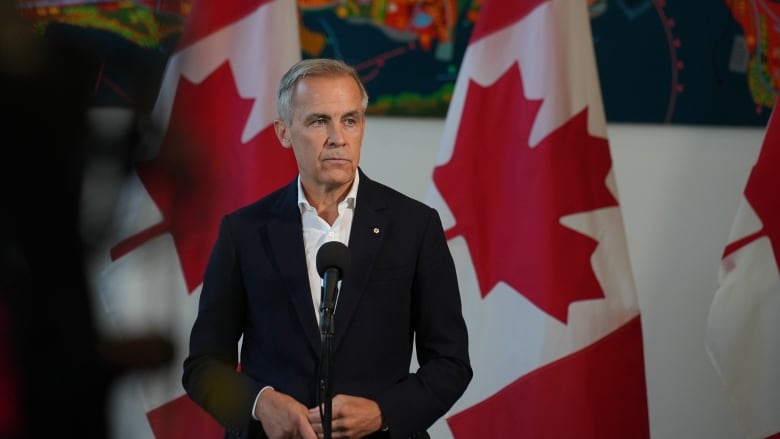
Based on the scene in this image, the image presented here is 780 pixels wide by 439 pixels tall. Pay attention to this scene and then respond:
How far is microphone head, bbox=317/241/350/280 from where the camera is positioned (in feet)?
4.93

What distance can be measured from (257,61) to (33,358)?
90.1 inches

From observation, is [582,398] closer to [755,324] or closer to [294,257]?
[755,324]

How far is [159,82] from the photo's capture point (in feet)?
2.16

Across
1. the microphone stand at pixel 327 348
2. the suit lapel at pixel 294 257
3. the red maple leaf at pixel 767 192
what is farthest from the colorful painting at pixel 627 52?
the microphone stand at pixel 327 348

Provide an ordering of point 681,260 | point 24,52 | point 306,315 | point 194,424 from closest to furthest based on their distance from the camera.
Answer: point 24,52 < point 306,315 < point 194,424 < point 681,260

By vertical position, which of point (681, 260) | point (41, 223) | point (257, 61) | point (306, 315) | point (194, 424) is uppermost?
point (257, 61)

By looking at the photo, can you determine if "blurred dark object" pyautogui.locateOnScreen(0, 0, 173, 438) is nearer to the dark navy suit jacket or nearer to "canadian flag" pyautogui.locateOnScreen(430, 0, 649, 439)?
the dark navy suit jacket

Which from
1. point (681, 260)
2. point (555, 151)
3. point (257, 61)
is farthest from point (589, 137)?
point (257, 61)

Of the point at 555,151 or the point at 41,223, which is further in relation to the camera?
the point at 555,151

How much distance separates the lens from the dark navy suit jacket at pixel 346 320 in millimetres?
1765

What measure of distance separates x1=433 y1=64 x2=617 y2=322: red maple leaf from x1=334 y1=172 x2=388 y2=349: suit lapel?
38.0 inches

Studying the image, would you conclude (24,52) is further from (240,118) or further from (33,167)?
(240,118)

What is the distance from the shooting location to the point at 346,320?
177 cm

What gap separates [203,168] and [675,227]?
2930 millimetres
